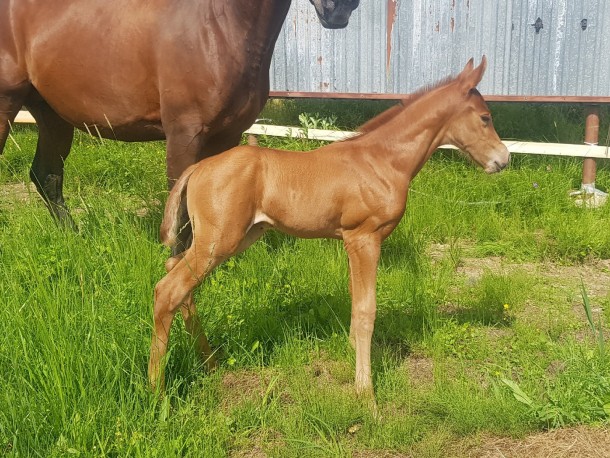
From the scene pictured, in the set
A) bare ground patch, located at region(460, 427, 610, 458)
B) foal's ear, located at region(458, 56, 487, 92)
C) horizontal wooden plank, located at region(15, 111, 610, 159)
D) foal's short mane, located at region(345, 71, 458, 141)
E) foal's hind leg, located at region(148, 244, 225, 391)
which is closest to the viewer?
bare ground patch, located at region(460, 427, 610, 458)

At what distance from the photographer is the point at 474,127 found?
3377 mm

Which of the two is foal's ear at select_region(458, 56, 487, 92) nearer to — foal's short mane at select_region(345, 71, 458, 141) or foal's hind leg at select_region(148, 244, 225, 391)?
foal's short mane at select_region(345, 71, 458, 141)

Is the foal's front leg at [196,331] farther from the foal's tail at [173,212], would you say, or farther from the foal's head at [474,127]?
the foal's head at [474,127]

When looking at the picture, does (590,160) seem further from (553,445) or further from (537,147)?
(553,445)

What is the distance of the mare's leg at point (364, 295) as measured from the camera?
3201 millimetres

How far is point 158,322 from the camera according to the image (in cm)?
306

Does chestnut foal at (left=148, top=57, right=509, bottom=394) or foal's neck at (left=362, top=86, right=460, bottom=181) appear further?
foal's neck at (left=362, top=86, right=460, bottom=181)

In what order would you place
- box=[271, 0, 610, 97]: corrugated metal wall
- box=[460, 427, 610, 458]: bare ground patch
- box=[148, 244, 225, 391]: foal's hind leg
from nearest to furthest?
box=[460, 427, 610, 458]: bare ground patch → box=[148, 244, 225, 391]: foal's hind leg → box=[271, 0, 610, 97]: corrugated metal wall

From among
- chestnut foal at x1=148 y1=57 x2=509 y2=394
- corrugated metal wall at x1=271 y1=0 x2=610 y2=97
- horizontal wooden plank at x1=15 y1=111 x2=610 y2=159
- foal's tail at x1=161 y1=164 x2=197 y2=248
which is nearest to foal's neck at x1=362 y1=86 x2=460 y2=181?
chestnut foal at x1=148 y1=57 x2=509 y2=394

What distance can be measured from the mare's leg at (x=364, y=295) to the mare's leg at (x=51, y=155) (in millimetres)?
2992

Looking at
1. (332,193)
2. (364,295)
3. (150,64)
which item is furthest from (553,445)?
(150,64)

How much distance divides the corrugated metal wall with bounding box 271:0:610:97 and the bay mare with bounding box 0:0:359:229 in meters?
3.33

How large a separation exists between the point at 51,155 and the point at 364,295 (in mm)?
3350

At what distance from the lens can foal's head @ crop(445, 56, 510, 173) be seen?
3.34m
